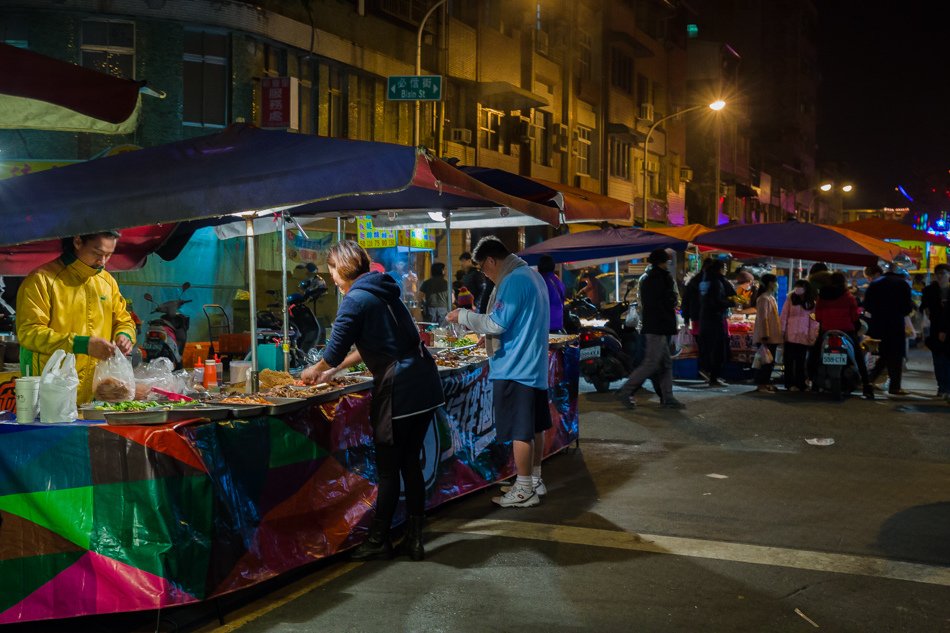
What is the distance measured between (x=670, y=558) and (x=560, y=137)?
95.1 ft

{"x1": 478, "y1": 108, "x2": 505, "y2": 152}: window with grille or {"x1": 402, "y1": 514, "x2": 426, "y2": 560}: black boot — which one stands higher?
{"x1": 478, "y1": 108, "x2": 505, "y2": 152}: window with grille

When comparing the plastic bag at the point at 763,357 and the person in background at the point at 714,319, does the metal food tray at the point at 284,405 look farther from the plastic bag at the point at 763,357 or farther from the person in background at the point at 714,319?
the person in background at the point at 714,319

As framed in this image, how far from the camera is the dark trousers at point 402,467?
18.7ft

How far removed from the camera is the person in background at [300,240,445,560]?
5555 mm

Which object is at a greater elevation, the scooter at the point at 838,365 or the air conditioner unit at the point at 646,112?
the air conditioner unit at the point at 646,112

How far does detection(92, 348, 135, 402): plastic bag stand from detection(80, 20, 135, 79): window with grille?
14.9m

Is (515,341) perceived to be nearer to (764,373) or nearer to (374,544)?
(374,544)

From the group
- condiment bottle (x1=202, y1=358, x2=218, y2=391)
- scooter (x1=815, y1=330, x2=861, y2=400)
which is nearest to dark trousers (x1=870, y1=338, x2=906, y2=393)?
scooter (x1=815, y1=330, x2=861, y2=400)

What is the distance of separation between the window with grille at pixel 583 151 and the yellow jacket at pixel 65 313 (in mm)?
30471

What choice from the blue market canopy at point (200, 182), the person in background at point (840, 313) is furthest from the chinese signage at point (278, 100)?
the blue market canopy at point (200, 182)

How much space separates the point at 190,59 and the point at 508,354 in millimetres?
14998

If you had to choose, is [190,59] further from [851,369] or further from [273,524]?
[273,524]

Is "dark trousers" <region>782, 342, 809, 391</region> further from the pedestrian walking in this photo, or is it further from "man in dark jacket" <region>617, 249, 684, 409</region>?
"man in dark jacket" <region>617, 249, 684, 409</region>

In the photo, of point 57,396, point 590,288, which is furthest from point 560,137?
point 57,396
